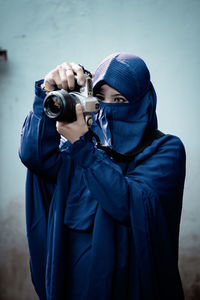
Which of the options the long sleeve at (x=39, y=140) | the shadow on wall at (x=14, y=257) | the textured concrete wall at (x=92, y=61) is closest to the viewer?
the long sleeve at (x=39, y=140)

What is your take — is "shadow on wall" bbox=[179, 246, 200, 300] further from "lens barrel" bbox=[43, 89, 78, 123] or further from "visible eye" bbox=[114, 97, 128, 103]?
"lens barrel" bbox=[43, 89, 78, 123]

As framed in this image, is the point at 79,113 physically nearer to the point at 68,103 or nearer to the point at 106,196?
the point at 68,103

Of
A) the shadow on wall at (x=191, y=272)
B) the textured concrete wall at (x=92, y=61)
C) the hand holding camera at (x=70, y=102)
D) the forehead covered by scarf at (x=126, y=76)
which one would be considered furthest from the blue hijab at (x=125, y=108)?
the shadow on wall at (x=191, y=272)

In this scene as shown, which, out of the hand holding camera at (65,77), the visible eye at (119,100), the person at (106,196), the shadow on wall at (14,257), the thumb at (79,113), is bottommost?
the shadow on wall at (14,257)

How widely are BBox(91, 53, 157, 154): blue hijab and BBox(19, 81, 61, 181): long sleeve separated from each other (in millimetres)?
203

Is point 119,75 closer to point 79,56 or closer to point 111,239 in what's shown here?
point 111,239

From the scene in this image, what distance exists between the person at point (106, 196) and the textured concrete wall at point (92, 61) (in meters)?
0.86

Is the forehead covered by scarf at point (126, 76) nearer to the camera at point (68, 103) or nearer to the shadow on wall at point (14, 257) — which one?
the camera at point (68, 103)

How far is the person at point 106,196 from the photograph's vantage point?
0.76 m

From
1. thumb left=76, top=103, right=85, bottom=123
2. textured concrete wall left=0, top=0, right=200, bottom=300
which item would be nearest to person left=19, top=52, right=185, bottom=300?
thumb left=76, top=103, right=85, bottom=123

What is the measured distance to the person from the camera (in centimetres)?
76

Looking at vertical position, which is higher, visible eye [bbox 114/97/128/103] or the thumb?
visible eye [bbox 114/97/128/103]

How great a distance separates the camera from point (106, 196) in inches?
28.7

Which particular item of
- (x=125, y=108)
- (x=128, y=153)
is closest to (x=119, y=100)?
(x=125, y=108)
